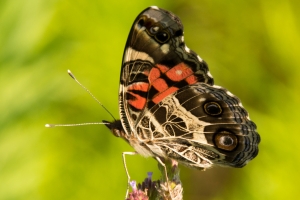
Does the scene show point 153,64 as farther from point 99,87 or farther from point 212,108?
point 99,87

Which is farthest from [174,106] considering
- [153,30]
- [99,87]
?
[99,87]

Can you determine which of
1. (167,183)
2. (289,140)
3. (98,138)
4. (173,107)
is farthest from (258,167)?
(98,138)

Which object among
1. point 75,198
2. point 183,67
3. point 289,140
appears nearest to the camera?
point 183,67

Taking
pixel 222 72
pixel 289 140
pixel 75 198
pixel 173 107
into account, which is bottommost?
pixel 75 198

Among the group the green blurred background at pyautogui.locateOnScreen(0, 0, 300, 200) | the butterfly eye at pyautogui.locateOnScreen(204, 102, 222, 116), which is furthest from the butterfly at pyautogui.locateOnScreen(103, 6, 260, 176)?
the green blurred background at pyautogui.locateOnScreen(0, 0, 300, 200)

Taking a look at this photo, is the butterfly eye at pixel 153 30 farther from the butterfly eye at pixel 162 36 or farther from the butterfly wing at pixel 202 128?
the butterfly wing at pixel 202 128

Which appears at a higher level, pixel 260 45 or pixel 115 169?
pixel 260 45

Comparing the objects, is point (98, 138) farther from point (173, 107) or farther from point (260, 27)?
point (260, 27)

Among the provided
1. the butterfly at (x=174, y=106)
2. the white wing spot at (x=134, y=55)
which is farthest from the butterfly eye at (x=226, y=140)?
the white wing spot at (x=134, y=55)
